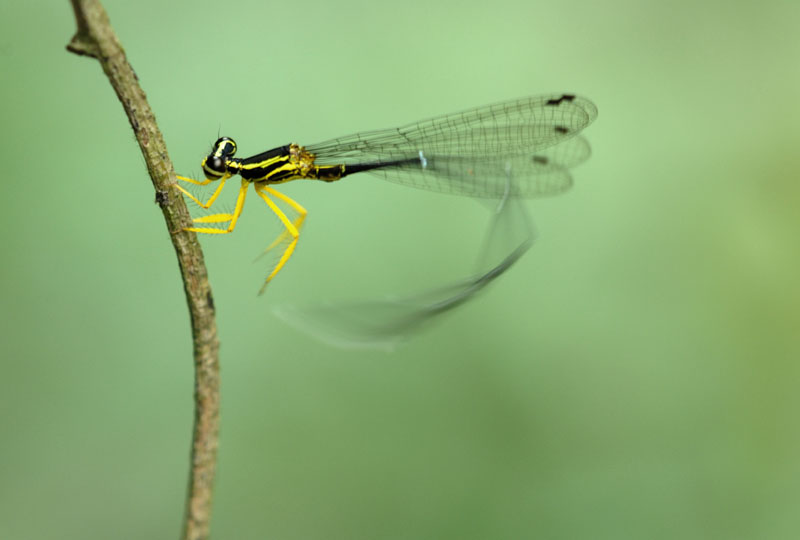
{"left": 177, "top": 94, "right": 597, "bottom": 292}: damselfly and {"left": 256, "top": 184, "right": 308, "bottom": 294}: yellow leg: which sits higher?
{"left": 177, "top": 94, "right": 597, "bottom": 292}: damselfly

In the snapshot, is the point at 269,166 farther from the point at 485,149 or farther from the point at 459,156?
the point at 485,149

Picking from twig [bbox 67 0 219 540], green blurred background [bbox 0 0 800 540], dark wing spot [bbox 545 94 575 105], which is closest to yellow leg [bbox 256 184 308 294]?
green blurred background [bbox 0 0 800 540]

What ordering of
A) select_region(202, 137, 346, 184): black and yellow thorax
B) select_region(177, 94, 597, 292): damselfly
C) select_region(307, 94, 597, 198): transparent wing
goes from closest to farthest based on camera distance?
select_region(202, 137, 346, 184): black and yellow thorax < select_region(177, 94, 597, 292): damselfly < select_region(307, 94, 597, 198): transparent wing

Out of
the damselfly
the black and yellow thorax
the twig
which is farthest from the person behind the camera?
the damselfly

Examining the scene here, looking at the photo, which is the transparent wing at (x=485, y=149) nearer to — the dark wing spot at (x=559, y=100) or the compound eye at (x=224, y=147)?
the dark wing spot at (x=559, y=100)

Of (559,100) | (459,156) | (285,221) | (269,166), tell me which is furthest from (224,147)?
(559,100)

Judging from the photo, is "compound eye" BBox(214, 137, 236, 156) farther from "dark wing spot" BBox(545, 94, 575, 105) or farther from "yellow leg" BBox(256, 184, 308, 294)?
"dark wing spot" BBox(545, 94, 575, 105)

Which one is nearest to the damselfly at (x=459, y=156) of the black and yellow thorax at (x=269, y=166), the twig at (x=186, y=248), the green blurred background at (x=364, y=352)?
the black and yellow thorax at (x=269, y=166)
